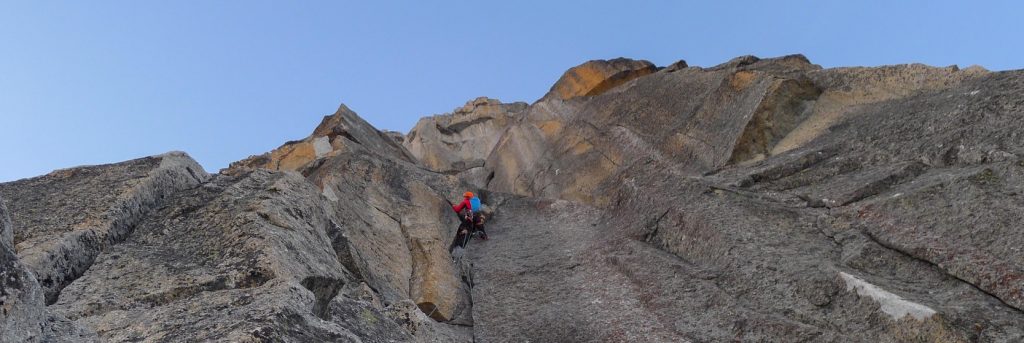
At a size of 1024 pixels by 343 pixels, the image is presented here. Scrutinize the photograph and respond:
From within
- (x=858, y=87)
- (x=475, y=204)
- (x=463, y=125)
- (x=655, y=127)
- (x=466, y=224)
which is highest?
(x=463, y=125)

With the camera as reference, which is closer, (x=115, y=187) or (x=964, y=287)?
(x=964, y=287)

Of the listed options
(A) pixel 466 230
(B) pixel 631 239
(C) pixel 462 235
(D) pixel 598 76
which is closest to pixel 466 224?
(A) pixel 466 230

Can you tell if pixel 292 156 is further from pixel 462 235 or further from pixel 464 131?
pixel 464 131

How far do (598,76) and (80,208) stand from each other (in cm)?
2634

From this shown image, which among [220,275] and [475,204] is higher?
[475,204]

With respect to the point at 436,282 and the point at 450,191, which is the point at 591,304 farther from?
the point at 450,191

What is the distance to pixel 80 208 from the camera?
500 inches

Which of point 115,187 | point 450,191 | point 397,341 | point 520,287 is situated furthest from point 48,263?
point 450,191


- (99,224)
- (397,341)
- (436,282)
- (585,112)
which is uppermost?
(585,112)

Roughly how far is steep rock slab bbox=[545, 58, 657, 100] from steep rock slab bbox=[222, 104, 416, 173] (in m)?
7.61

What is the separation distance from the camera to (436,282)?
18.0m

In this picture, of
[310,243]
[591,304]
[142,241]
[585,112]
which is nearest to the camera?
[142,241]

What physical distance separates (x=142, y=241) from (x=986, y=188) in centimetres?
1386

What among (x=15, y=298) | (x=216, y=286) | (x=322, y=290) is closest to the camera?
(x=15, y=298)
